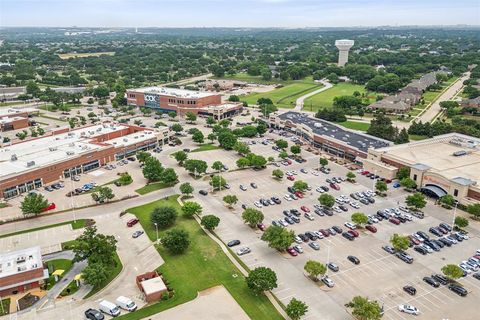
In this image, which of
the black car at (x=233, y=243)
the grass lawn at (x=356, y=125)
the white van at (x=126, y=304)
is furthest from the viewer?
the grass lawn at (x=356, y=125)

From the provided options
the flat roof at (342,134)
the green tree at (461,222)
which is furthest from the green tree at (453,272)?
the flat roof at (342,134)

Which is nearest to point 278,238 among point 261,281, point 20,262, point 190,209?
point 261,281

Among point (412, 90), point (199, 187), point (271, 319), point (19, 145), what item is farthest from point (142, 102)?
point (271, 319)

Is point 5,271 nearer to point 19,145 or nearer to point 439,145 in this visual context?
point 19,145

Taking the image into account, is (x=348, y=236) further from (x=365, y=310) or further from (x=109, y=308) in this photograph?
(x=109, y=308)

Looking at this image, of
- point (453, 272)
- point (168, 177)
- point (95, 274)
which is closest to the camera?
point (95, 274)

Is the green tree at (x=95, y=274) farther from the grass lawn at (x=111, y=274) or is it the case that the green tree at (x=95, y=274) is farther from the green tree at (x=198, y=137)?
the green tree at (x=198, y=137)
